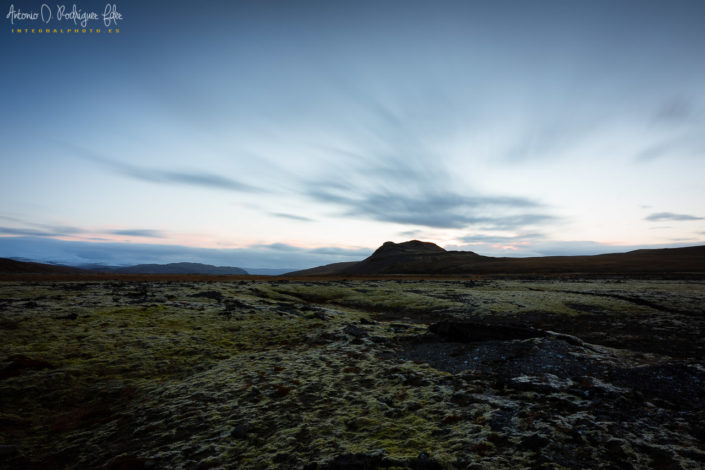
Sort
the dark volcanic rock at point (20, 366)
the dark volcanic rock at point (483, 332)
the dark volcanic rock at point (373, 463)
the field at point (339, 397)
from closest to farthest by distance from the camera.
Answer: the dark volcanic rock at point (373, 463), the field at point (339, 397), the dark volcanic rock at point (20, 366), the dark volcanic rock at point (483, 332)

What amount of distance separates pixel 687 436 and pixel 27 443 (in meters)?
19.2

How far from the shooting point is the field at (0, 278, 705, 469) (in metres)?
7.82

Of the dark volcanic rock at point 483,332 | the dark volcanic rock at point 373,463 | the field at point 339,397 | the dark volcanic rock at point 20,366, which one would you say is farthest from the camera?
the dark volcanic rock at point 483,332

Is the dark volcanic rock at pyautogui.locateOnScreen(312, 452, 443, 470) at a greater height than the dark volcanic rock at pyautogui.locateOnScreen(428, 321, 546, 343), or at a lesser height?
lesser

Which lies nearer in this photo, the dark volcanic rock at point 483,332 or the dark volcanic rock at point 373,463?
the dark volcanic rock at point 373,463

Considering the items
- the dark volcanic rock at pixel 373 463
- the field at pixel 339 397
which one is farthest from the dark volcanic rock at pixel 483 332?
the dark volcanic rock at pixel 373 463

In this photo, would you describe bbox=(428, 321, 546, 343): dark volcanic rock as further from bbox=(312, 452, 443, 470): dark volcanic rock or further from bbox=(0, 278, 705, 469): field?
bbox=(312, 452, 443, 470): dark volcanic rock

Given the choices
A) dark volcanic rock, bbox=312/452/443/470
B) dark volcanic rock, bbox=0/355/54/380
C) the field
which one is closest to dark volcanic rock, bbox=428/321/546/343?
the field

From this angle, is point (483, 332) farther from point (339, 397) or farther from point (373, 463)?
point (373, 463)

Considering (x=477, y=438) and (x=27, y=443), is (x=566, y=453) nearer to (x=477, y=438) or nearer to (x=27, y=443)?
(x=477, y=438)

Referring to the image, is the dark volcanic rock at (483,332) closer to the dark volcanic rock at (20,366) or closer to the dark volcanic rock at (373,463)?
the dark volcanic rock at (373,463)

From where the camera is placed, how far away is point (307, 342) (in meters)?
21.3

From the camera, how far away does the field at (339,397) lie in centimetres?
782

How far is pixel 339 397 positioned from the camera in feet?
38.6
